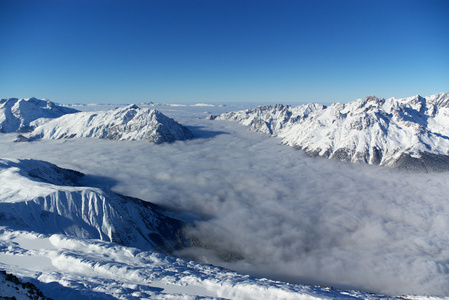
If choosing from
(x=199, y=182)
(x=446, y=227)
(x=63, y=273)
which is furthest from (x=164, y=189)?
(x=446, y=227)

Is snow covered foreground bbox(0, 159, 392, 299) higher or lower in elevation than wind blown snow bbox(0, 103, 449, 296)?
higher

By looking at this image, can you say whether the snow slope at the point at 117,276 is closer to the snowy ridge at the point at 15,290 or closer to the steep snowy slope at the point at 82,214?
the snowy ridge at the point at 15,290

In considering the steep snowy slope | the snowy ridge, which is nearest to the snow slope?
the snowy ridge

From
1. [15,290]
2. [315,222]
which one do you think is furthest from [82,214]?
[315,222]

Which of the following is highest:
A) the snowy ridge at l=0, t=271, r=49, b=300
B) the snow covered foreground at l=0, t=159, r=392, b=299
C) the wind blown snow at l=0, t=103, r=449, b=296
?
the snowy ridge at l=0, t=271, r=49, b=300

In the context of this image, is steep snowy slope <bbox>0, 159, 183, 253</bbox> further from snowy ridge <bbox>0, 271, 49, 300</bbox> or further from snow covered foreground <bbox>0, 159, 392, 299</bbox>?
snowy ridge <bbox>0, 271, 49, 300</bbox>

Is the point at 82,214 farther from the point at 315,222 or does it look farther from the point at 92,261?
the point at 315,222
